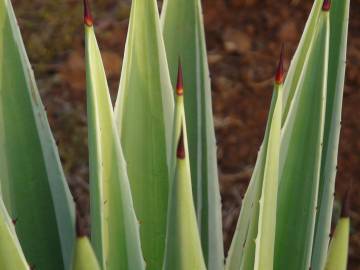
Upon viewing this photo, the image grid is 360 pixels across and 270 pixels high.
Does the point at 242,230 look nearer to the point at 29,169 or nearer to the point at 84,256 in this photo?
the point at 29,169

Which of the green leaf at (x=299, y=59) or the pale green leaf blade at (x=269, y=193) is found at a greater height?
the green leaf at (x=299, y=59)

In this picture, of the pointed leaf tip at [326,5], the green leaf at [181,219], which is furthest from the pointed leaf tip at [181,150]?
the pointed leaf tip at [326,5]

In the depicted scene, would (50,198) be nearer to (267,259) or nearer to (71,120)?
(267,259)

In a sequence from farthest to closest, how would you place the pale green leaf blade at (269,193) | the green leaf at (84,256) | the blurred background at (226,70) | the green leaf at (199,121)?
1. the blurred background at (226,70)
2. the green leaf at (199,121)
3. the pale green leaf blade at (269,193)
4. the green leaf at (84,256)

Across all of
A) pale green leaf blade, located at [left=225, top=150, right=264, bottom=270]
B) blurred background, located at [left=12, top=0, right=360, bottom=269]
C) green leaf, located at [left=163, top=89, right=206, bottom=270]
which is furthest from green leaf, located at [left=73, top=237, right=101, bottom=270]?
blurred background, located at [left=12, top=0, right=360, bottom=269]

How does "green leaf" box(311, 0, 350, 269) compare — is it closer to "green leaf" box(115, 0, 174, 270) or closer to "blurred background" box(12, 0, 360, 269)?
"green leaf" box(115, 0, 174, 270)

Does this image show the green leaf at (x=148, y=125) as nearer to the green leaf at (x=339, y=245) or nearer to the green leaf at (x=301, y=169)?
the green leaf at (x=301, y=169)

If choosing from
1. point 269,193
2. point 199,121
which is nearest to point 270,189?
point 269,193
